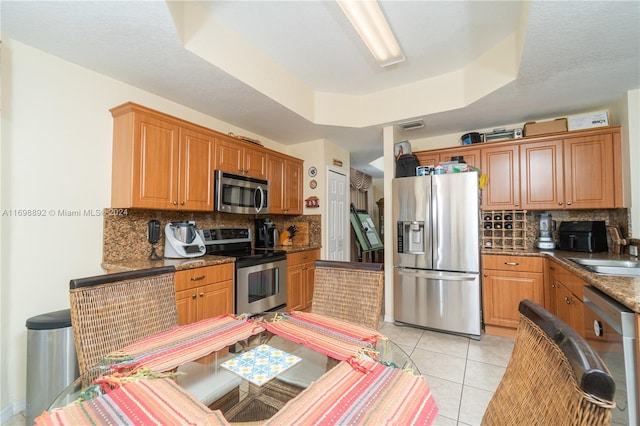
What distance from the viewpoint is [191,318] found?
221 centimetres

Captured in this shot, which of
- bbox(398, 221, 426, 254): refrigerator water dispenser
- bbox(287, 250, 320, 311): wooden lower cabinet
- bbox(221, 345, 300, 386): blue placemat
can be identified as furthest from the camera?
bbox(287, 250, 320, 311): wooden lower cabinet

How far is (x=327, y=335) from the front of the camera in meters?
1.17

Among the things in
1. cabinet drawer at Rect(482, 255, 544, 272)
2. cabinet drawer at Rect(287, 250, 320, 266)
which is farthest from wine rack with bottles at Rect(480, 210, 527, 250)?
cabinet drawer at Rect(287, 250, 320, 266)

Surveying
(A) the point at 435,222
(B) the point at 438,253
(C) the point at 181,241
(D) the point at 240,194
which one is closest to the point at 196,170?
(D) the point at 240,194

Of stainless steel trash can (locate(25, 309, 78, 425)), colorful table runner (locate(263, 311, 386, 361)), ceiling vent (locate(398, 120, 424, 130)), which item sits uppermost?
ceiling vent (locate(398, 120, 424, 130))

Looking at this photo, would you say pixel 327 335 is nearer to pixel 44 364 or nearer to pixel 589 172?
pixel 44 364

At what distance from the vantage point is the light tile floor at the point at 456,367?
5.93ft

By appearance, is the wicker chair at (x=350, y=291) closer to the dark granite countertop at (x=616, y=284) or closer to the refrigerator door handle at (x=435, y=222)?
the dark granite countertop at (x=616, y=284)

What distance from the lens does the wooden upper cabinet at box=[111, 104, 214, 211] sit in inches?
87.0

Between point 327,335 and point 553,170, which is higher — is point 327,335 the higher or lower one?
the lower one

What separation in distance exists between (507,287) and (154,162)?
12.0ft

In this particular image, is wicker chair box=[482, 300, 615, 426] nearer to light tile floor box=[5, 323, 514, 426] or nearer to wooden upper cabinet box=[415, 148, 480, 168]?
light tile floor box=[5, 323, 514, 426]

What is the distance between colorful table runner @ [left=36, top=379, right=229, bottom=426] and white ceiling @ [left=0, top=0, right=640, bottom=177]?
1944 mm

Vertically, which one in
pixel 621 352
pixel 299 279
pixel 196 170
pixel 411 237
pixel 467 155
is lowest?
pixel 299 279
